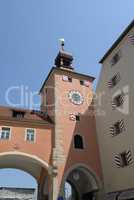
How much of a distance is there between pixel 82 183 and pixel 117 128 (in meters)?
7.74

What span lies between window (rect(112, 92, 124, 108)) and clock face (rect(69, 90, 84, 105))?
4.33 meters

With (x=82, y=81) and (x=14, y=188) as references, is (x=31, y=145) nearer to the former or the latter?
(x=82, y=81)

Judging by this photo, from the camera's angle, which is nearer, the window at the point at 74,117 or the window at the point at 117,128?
the window at the point at 117,128

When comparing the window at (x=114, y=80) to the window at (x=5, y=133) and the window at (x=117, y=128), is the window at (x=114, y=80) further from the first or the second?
the window at (x=5, y=133)

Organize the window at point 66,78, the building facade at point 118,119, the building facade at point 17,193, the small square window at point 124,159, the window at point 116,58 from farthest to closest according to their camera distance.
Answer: the building facade at point 17,193
the window at point 66,78
the window at point 116,58
the small square window at point 124,159
the building facade at point 118,119

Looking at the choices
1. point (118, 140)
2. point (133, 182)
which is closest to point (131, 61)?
point (118, 140)

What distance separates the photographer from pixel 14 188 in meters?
36.4

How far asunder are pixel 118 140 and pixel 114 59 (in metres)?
8.14

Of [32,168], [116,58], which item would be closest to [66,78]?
[116,58]

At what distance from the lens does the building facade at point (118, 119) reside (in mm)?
19891

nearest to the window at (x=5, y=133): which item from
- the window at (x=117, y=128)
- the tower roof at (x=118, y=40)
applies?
the window at (x=117, y=128)

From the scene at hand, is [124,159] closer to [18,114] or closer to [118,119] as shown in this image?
[118,119]

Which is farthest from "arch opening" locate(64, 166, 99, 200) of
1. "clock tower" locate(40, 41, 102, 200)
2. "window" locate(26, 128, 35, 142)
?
"window" locate(26, 128, 35, 142)

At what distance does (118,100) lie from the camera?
2264cm
